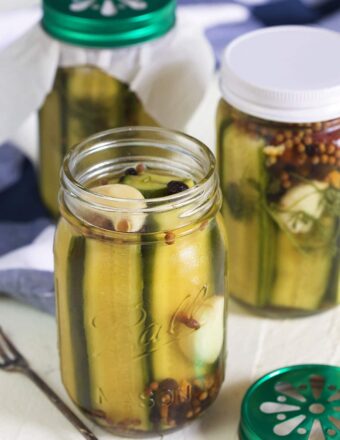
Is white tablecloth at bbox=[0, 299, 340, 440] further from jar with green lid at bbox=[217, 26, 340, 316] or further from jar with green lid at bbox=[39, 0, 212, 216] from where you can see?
jar with green lid at bbox=[39, 0, 212, 216]

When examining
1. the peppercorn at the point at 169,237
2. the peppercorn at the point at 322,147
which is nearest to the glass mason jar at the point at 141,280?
the peppercorn at the point at 169,237

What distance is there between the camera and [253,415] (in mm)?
818

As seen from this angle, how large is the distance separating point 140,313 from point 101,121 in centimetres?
32

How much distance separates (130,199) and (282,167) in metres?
0.20

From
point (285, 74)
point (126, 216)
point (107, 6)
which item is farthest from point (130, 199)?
point (107, 6)

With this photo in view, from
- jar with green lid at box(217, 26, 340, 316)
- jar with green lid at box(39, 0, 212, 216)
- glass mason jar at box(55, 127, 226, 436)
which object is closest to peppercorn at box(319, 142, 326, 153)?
jar with green lid at box(217, 26, 340, 316)

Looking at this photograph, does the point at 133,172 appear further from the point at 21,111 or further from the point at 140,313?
the point at 21,111

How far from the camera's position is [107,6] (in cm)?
103

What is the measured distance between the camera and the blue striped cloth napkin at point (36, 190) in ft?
3.14

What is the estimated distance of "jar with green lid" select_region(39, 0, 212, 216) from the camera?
101 centimetres

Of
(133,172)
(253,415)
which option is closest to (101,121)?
(133,172)

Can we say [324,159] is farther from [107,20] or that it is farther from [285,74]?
[107,20]

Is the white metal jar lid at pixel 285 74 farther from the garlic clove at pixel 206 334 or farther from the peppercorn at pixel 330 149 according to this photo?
the garlic clove at pixel 206 334

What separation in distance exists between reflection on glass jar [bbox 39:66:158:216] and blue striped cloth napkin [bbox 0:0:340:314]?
9 cm
